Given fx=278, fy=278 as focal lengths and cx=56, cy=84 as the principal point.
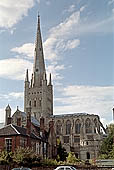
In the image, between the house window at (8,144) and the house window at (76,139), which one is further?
the house window at (76,139)

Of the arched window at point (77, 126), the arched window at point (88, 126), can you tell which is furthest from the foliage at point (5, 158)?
the arched window at point (77, 126)

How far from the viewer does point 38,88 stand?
122 m

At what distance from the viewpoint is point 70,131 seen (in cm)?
11325

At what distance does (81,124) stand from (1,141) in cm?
A: 7021

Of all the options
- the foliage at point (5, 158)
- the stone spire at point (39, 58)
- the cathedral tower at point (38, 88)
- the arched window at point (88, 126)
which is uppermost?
the stone spire at point (39, 58)

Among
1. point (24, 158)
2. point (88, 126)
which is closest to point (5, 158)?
point (24, 158)

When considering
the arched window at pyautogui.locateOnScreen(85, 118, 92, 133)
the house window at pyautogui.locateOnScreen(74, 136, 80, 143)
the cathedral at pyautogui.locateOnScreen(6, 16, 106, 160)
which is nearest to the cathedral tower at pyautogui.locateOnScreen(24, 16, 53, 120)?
the cathedral at pyautogui.locateOnScreen(6, 16, 106, 160)

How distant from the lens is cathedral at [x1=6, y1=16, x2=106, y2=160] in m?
104

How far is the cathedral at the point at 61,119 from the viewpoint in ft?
342

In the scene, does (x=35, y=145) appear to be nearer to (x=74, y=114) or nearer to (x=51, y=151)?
(x=51, y=151)

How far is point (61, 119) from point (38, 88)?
1705cm

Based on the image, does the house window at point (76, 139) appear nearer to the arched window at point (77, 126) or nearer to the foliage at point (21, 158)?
the arched window at point (77, 126)

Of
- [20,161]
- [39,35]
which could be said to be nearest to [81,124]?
[39,35]

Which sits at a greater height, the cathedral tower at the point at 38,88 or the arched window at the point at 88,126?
the cathedral tower at the point at 38,88
